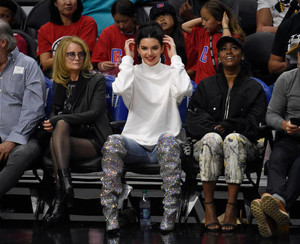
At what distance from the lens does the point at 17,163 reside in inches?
162

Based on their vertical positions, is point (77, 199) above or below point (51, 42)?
below

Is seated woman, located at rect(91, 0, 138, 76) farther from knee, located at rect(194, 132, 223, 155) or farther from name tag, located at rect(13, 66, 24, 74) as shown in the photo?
knee, located at rect(194, 132, 223, 155)

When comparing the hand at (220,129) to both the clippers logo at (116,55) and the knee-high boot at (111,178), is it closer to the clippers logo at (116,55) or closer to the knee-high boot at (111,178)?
the knee-high boot at (111,178)

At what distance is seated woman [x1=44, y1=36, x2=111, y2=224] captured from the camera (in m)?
4.09

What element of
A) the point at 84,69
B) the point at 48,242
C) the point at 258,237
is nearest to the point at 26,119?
the point at 84,69

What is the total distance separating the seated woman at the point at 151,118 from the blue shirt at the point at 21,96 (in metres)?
0.62

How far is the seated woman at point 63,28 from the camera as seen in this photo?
555cm

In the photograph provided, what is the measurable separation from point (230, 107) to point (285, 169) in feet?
2.12

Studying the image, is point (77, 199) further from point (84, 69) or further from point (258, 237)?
point (258, 237)

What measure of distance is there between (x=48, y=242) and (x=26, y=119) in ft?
3.58

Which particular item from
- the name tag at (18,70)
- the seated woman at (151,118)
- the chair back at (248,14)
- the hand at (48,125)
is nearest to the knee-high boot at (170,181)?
the seated woman at (151,118)

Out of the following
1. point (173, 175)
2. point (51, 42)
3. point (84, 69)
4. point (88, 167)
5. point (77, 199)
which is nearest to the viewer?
point (173, 175)

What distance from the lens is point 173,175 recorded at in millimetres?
3895

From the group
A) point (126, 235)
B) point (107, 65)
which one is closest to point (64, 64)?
point (107, 65)
